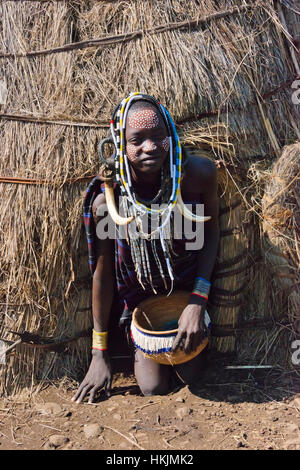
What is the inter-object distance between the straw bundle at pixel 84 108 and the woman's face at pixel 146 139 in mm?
374

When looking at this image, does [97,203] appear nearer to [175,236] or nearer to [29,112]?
[175,236]

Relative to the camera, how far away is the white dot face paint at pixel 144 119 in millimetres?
2322

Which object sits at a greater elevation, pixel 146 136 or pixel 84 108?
pixel 84 108

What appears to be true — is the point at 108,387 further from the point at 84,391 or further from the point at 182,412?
the point at 182,412

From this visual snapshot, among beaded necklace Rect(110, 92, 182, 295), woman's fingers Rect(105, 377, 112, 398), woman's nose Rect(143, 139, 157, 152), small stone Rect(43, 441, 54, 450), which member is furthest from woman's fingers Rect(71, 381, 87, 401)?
woman's nose Rect(143, 139, 157, 152)

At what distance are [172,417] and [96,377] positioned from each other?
0.49m

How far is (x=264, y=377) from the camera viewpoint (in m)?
2.72

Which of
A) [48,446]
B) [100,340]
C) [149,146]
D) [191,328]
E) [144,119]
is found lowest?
[48,446]

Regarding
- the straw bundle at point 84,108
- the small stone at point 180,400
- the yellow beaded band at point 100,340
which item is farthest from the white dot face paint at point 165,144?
the small stone at point 180,400

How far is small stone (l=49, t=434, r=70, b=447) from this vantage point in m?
2.29

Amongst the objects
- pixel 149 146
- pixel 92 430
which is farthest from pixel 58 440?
pixel 149 146

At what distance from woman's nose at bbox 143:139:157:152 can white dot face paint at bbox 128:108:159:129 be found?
65 mm

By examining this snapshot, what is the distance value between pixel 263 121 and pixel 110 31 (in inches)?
37.2

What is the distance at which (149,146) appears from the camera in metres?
2.32
